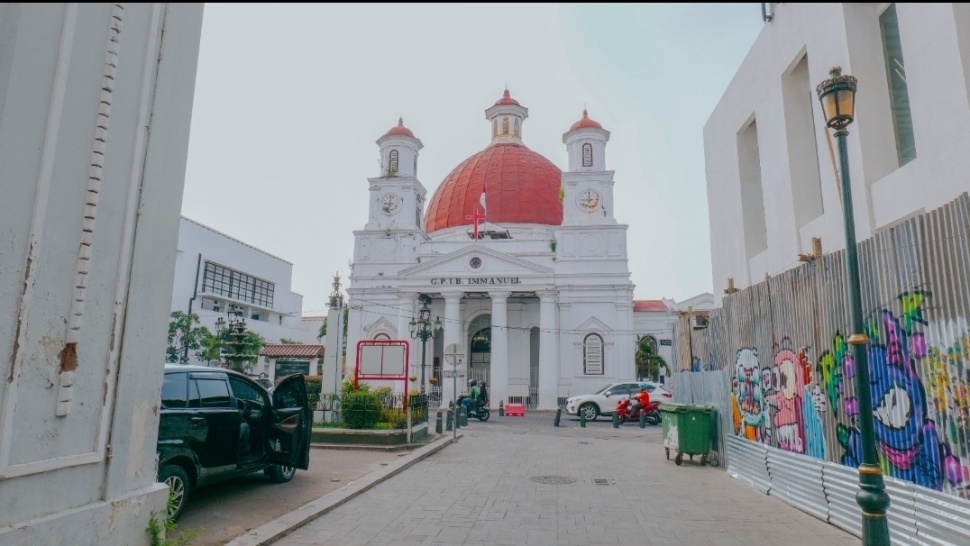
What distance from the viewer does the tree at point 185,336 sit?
3738cm

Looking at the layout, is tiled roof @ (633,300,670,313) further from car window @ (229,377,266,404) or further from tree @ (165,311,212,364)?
car window @ (229,377,266,404)

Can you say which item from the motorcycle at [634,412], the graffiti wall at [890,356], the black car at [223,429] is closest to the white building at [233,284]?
the motorcycle at [634,412]

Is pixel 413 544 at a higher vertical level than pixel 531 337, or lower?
lower

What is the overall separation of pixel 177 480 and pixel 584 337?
2919 cm

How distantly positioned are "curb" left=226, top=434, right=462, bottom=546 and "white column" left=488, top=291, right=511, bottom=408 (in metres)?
22.0

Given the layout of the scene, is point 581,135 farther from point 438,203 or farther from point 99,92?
point 99,92

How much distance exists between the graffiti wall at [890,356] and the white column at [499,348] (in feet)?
80.8

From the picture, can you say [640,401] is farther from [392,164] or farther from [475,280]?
[392,164]

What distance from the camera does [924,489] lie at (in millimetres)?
5336

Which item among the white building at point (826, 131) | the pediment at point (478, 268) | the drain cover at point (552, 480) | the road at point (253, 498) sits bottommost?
the drain cover at point (552, 480)

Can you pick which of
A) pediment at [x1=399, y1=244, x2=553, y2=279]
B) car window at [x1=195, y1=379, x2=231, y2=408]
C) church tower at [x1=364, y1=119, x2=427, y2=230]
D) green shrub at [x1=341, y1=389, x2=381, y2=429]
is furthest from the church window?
car window at [x1=195, y1=379, x2=231, y2=408]

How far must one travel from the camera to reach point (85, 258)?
466cm

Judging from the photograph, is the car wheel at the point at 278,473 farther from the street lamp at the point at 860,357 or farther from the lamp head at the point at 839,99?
the lamp head at the point at 839,99

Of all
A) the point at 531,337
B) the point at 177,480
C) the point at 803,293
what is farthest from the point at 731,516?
the point at 531,337
